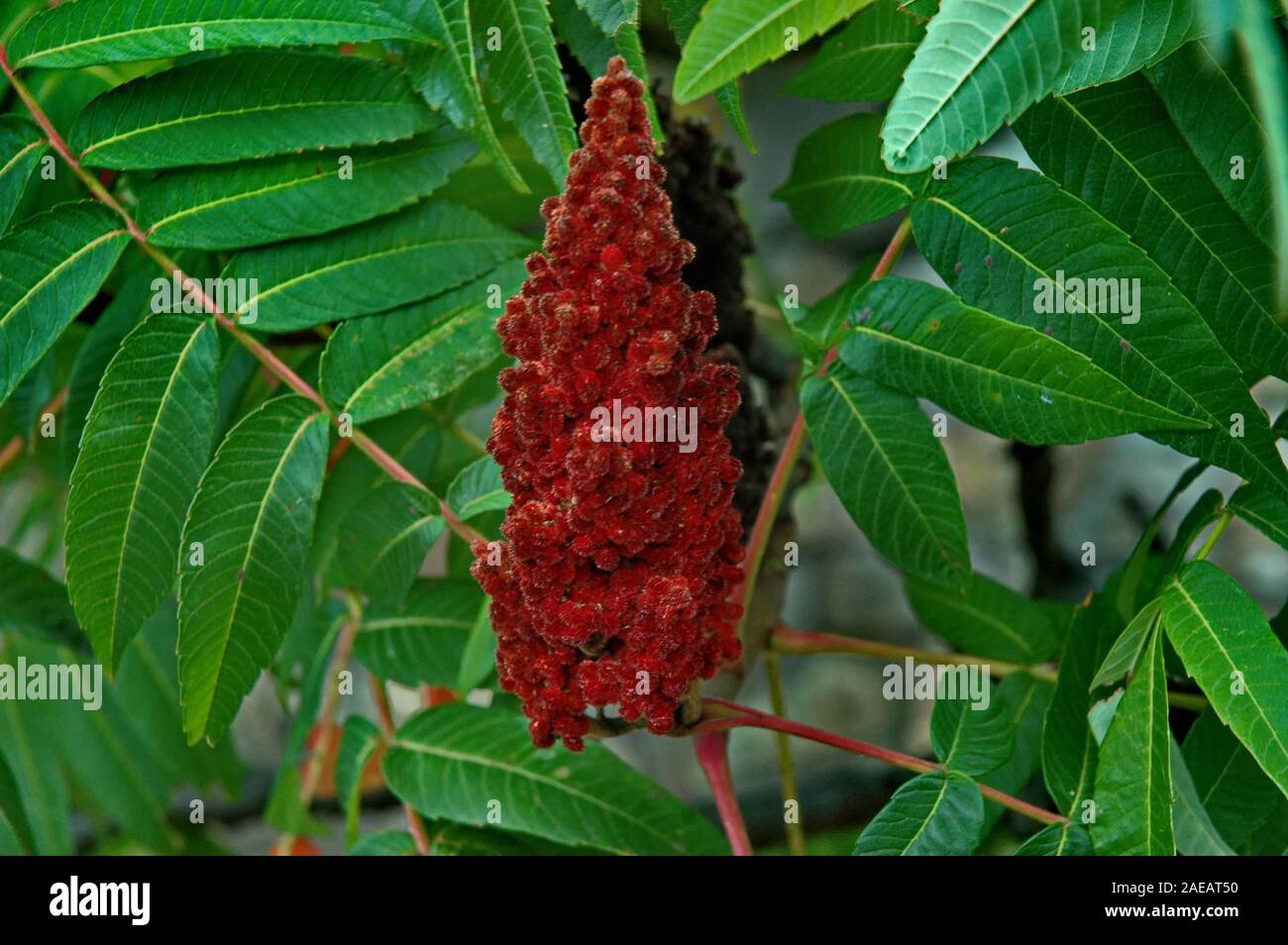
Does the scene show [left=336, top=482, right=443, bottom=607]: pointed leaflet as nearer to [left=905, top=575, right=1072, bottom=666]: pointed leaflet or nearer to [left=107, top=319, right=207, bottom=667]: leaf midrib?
[left=107, top=319, right=207, bottom=667]: leaf midrib

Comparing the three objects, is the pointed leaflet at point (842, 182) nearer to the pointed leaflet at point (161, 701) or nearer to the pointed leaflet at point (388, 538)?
the pointed leaflet at point (388, 538)

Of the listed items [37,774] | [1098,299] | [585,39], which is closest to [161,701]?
[37,774]

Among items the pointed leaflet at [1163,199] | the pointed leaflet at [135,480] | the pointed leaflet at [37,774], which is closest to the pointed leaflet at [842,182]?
the pointed leaflet at [1163,199]

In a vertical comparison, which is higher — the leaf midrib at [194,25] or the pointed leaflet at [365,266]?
the leaf midrib at [194,25]

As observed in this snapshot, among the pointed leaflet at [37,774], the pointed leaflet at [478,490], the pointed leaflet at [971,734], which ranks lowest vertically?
the pointed leaflet at [37,774]

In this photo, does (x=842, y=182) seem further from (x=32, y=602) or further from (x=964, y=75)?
(x=32, y=602)

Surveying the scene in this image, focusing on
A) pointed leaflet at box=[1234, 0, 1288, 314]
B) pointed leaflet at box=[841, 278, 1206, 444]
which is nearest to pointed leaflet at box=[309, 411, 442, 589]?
pointed leaflet at box=[841, 278, 1206, 444]
